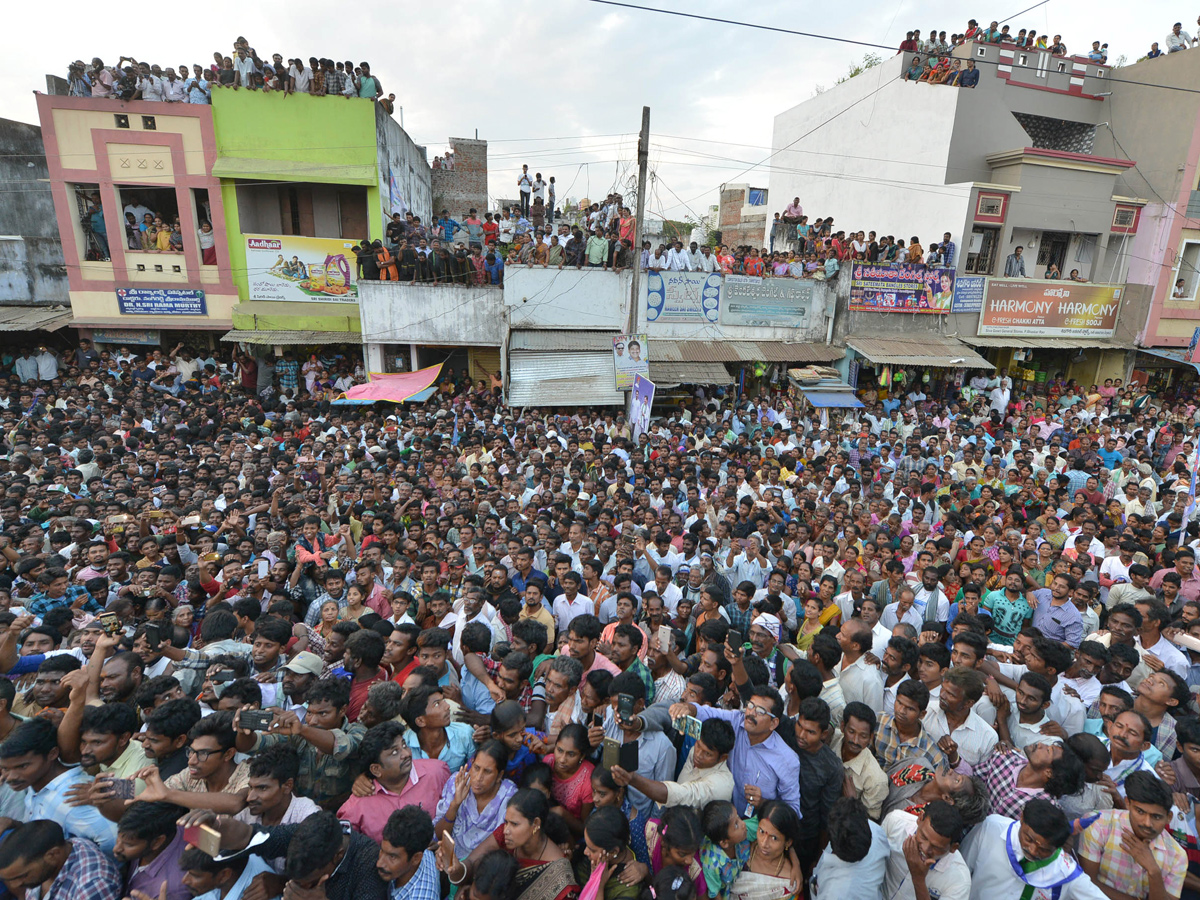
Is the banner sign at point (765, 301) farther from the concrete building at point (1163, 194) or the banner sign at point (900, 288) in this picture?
the concrete building at point (1163, 194)

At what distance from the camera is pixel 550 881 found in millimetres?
2566

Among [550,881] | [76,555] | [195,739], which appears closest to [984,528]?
[550,881]

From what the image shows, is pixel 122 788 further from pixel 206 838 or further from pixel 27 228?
pixel 27 228

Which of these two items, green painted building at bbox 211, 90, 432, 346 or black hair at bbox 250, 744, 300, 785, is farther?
green painted building at bbox 211, 90, 432, 346

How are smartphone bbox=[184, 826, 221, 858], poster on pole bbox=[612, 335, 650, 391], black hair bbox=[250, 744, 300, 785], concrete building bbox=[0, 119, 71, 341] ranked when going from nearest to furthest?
smartphone bbox=[184, 826, 221, 858], black hair bbox=[250, 744, 300, 785], poster on pole bbox=[612, 335, 650, 391], concrete building bbox=[0, 119, 71, 341]

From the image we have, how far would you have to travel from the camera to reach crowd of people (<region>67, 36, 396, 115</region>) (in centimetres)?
1455

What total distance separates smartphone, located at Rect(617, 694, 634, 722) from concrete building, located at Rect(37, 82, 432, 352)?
45.8 ft

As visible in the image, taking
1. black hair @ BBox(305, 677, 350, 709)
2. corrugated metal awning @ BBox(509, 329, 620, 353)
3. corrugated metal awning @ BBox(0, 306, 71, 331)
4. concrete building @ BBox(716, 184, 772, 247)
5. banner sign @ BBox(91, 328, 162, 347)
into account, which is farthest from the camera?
concrete building @ BBox(716, 184, 772, 247)

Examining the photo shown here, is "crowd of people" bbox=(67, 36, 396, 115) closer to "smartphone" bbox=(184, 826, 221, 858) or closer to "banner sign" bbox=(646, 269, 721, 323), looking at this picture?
"banner sign" bbox=(646, 269, 721, 323)

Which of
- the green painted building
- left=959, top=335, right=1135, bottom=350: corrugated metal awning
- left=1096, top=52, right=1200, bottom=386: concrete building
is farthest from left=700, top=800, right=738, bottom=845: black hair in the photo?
left=1096, top=52, right=1200, bottom=386: concrete building

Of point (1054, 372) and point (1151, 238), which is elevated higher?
point (1151, 238)

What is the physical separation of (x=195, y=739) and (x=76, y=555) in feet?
15.3

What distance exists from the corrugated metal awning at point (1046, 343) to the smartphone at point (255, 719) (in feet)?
59.1

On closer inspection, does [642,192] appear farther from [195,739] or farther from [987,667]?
[195,739]
